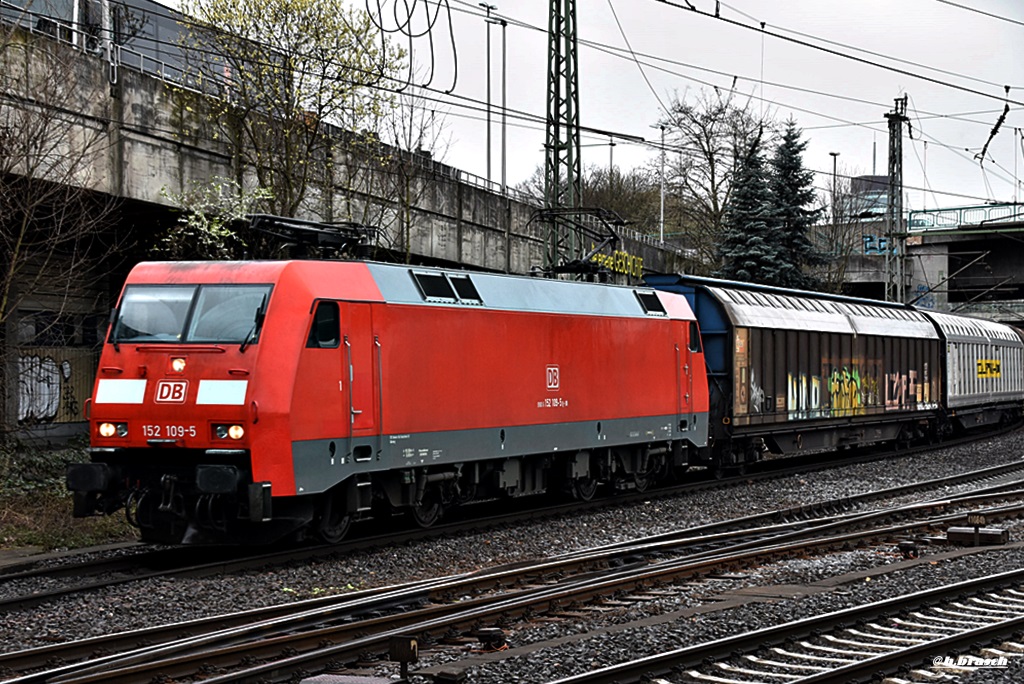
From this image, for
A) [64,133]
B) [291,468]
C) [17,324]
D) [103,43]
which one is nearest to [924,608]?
[291,468]

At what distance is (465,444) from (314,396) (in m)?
3.05

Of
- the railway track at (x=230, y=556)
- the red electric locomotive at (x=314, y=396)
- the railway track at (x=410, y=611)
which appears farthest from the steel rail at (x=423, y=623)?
the red electric locomotive at (x=314, y=396)

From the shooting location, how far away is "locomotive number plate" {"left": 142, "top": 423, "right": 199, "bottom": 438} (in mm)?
12445

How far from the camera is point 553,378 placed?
673 inches

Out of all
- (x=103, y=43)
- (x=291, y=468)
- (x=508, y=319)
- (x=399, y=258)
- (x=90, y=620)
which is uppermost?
(x=103, y=43)

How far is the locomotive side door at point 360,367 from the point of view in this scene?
43.7ft

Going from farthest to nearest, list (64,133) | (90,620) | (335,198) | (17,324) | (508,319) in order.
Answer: (335,198) → (17,324) → (64,133) → (508,319) → (90,620)

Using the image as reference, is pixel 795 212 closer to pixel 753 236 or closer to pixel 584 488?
pixel 753 236

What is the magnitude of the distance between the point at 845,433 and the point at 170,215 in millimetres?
15273

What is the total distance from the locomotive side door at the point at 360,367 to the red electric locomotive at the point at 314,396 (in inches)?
0.8

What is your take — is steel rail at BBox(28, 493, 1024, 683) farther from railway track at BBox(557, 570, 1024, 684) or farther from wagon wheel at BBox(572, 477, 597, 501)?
wagon wheel at BBox(572, 477, 597, 501)

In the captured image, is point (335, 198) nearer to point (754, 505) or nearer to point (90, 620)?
point (754, 505)

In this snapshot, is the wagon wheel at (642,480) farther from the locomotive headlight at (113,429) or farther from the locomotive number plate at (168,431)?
the locomotive headlight at (113,429)

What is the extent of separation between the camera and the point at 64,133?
17.8 m
